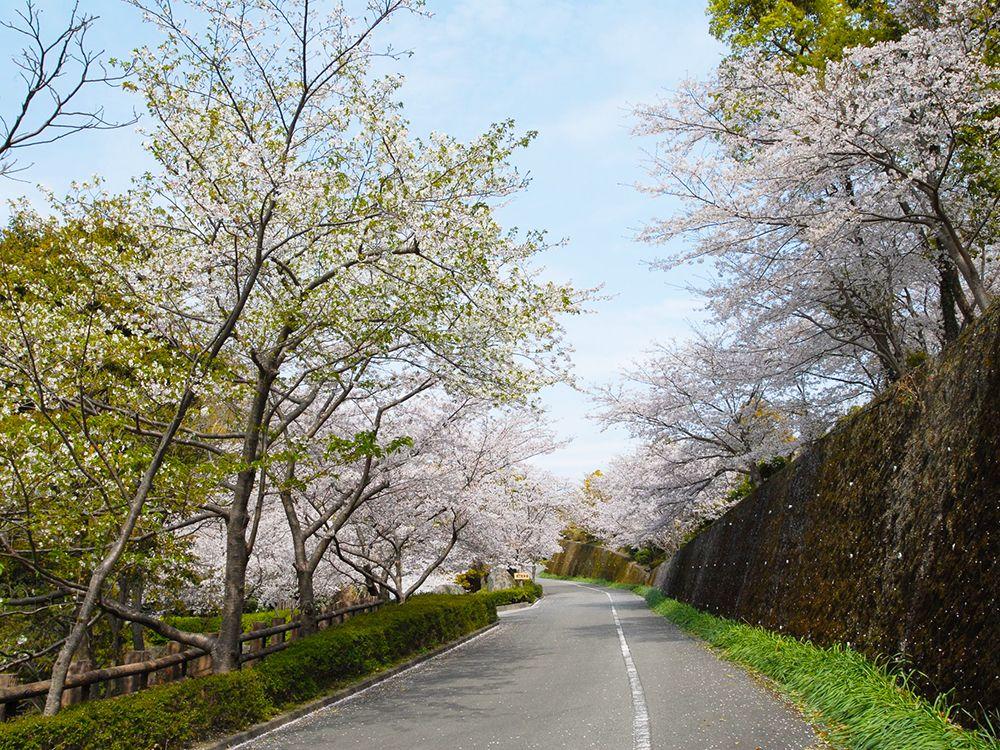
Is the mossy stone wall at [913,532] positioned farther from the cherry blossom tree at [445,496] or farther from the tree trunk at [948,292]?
the cherry blossom tree at [445,496]

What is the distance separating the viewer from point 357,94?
9133mm

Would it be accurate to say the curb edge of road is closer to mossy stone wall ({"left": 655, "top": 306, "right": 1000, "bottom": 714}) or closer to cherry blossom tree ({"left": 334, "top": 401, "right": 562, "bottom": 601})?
cherry blossom tree ({"left": 334, "top": 401, "right": 562, "bottom": 601})

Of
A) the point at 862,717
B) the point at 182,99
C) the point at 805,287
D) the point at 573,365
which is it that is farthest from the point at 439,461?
the point at 862,717

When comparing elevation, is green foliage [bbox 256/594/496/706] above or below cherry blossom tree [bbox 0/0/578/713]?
below

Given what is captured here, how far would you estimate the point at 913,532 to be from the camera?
7.09 m

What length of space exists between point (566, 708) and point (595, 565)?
54.9 m

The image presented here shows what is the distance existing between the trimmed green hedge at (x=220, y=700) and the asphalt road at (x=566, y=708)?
21.0 inches

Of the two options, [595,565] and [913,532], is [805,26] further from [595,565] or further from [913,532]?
[595,565]

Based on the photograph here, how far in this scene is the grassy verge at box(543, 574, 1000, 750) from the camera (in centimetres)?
520

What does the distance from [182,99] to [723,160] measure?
9292 millimetres

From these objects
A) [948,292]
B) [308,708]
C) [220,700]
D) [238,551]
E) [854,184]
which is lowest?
[308,708]

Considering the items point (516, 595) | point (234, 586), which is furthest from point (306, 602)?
point (516, 595)

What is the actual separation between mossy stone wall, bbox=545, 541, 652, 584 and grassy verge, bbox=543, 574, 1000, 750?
34.8m

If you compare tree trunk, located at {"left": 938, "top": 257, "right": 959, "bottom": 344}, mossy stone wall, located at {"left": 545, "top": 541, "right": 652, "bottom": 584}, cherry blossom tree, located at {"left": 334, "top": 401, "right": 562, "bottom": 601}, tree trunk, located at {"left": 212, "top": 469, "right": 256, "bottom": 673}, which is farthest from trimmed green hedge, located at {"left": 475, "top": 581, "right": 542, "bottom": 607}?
tree trunk, located at {"left": 212, "top": 469, "right": 256, "bottom": 673}
